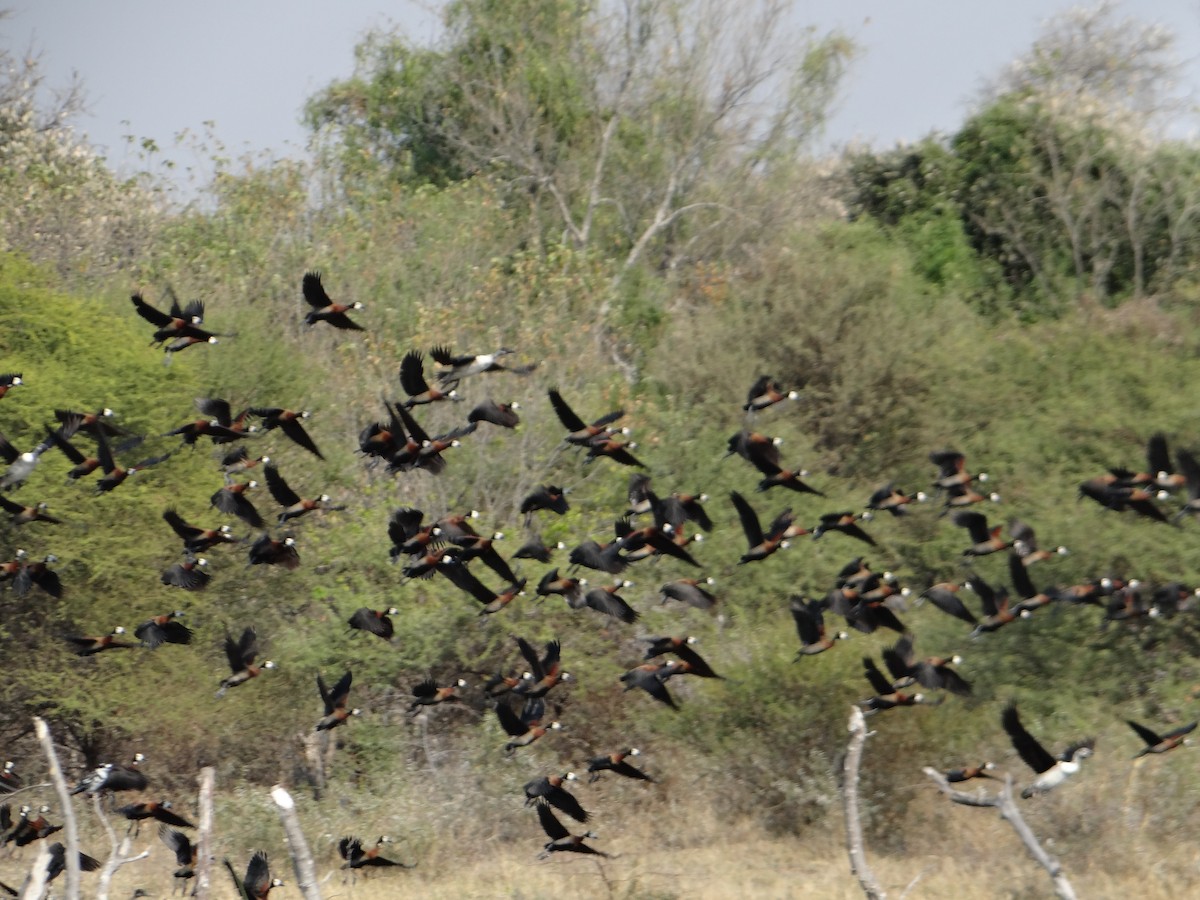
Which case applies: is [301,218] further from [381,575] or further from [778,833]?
[778,833]

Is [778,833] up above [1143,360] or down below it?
below

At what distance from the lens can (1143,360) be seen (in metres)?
23.9

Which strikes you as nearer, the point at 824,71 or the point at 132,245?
the point at 132,245

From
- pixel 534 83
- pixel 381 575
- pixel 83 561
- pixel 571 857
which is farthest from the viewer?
pixel 534 83

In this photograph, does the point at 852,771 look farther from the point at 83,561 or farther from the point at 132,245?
the point at 132,245

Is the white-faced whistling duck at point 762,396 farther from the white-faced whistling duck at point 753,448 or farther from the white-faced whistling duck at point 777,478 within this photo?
the white-faced whistling duck at point 777,478

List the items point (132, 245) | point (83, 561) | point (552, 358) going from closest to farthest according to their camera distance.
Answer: point (83, 561), point (552, 358), point (132, 245)

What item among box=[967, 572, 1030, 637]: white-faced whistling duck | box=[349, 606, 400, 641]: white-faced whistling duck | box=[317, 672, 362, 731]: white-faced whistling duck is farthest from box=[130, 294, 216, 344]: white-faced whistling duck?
box=[967, 572, 1030, 637]: white-faced whistling duck

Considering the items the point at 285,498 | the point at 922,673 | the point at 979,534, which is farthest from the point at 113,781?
the point at 979,534

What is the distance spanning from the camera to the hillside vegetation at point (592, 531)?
1944 cm

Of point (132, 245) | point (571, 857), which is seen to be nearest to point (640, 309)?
point (132, 245)

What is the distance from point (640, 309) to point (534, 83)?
24.3 ft

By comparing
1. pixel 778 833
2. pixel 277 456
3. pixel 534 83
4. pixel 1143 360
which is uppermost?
pixel 534 83

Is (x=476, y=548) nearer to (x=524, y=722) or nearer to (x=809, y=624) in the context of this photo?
(x=524, y=722)
